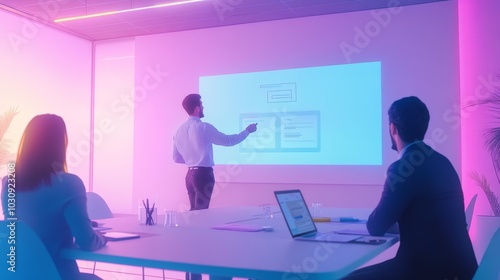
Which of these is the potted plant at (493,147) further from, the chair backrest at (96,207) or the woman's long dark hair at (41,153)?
the woman's long dark hair at (41,153)

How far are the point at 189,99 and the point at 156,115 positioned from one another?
8.32ft

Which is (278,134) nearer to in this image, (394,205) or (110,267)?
(110,267)

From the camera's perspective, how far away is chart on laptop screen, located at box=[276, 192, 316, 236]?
2.05 meters

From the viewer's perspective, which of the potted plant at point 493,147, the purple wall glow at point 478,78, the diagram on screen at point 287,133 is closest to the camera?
the potted plant at point 493,147

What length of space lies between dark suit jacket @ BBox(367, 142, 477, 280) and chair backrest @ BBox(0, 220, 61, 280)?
1.26 m

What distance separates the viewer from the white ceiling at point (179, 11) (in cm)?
586

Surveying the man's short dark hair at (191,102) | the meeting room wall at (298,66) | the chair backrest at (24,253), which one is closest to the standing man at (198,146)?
the man's short dark hair at (191,102)

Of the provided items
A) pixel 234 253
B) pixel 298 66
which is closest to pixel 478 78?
pixel 298 66

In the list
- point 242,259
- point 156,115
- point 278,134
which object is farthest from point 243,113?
point 242,259

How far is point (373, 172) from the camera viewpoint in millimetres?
5883
